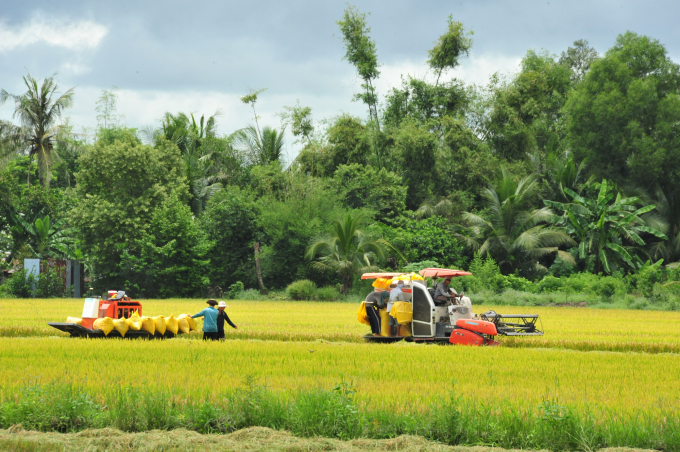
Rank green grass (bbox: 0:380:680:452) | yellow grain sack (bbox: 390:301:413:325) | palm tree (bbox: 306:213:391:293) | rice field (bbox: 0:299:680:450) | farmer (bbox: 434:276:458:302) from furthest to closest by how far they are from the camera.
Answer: palm tree (bbox: 306:213:391:293), yellow grain sack (bbox: 390:301:413:325), farmer (bbox: 434:276:458:302), rice field (bbox: 0:299:680:450), green grass (bbox: 0:380:680:452)

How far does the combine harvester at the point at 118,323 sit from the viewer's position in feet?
49.8

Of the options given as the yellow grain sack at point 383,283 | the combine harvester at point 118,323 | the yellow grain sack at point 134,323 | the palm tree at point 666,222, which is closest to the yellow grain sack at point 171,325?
the combine harvester at point 118,323

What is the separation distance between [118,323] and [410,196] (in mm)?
28381

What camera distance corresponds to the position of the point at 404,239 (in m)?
35.5

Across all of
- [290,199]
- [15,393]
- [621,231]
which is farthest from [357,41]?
[15,393]

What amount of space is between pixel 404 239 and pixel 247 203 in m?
9.64

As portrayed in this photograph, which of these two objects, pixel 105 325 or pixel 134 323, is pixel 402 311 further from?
pixel 105 325

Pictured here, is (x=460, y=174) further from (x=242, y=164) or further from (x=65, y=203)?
(x=65, y=203)

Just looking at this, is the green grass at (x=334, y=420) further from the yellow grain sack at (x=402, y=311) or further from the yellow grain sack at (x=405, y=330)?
the yellow grain sack at (x=405, y=330)

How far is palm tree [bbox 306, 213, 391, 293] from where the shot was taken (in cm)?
3222

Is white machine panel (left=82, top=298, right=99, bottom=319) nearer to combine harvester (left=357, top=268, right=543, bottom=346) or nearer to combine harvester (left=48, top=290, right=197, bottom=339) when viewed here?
combine harvester (left=48, top=290, right=197, bottom=339)

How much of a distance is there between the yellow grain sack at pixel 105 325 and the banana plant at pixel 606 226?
1045 inches

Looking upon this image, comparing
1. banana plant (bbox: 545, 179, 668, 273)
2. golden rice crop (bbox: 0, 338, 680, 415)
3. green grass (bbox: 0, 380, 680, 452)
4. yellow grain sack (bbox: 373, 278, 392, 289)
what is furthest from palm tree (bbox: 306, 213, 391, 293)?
green grass (bbox: 0, 380, 680, 452)

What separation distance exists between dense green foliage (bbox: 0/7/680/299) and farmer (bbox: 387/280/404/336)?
56.2 ft
